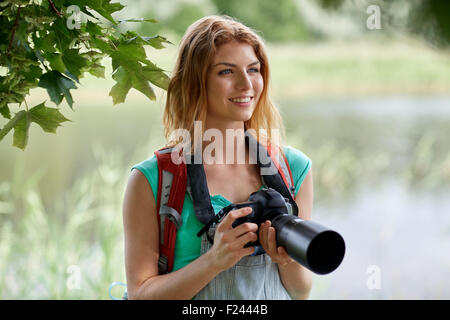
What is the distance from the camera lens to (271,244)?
66 cm

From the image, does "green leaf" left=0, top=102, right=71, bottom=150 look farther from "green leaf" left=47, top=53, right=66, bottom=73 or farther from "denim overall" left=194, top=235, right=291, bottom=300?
"denim overall" left=194, top=235, right=291, bottom=300

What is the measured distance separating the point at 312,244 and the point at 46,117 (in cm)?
35

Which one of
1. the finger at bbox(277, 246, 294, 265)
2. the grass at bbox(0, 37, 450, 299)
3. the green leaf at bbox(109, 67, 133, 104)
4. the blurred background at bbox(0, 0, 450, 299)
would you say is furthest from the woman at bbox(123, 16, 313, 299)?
the grass at bbox(0, 37, 450, 299)

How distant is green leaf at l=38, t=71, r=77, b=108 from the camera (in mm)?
444

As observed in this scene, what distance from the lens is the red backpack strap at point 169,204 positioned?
2.35ft

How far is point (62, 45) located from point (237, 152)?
41cm

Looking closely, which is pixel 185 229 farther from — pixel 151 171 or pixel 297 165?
pixel 297 165

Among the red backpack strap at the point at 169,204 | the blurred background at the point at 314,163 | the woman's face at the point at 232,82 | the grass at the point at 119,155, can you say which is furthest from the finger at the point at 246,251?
the grass at the point at 119,155

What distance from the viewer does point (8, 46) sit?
41cm

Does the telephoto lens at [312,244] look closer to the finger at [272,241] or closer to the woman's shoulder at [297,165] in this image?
the finger at [272,241]

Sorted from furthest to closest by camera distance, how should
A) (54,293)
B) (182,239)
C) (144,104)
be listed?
(144,104) → (54,293) → (182,239)

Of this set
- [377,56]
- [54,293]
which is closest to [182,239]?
[54,293]

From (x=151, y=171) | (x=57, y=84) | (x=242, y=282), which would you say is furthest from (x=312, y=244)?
(x=57, y=84)
